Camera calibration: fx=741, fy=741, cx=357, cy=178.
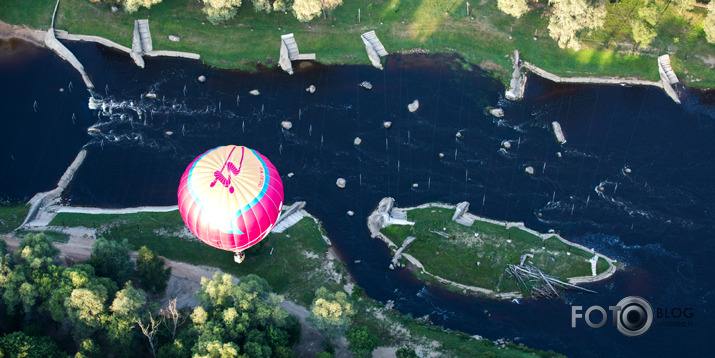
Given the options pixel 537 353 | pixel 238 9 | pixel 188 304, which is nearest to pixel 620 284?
pixel 537 353

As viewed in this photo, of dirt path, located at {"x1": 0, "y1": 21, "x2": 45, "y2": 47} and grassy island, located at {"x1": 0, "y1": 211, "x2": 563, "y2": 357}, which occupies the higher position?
dirt path, located at {"x1": 0, "y1": 21, "x2": 45, "y2": 47}

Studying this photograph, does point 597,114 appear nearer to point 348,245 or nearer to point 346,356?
point 348,245

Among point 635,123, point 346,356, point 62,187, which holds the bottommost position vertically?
point 346,356

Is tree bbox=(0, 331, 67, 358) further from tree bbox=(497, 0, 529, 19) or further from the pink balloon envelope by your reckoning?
tree bbox=(497, 0, 529, 19)

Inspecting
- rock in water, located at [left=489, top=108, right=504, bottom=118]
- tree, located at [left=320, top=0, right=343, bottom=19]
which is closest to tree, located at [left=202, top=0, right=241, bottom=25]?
tree, located at [left=320, top=0, right=343, bottom=19]

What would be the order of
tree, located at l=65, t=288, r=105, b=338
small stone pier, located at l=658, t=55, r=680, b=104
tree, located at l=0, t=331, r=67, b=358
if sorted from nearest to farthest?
tree, located at l=0, t=331, r=67, b=358, tree, located at l=65, t=288, r=105, b=338, small stone pier, located at l=658, t=55, r=680, b=104

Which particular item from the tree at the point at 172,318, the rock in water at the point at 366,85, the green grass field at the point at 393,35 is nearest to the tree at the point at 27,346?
the tree at the point at 172,318
